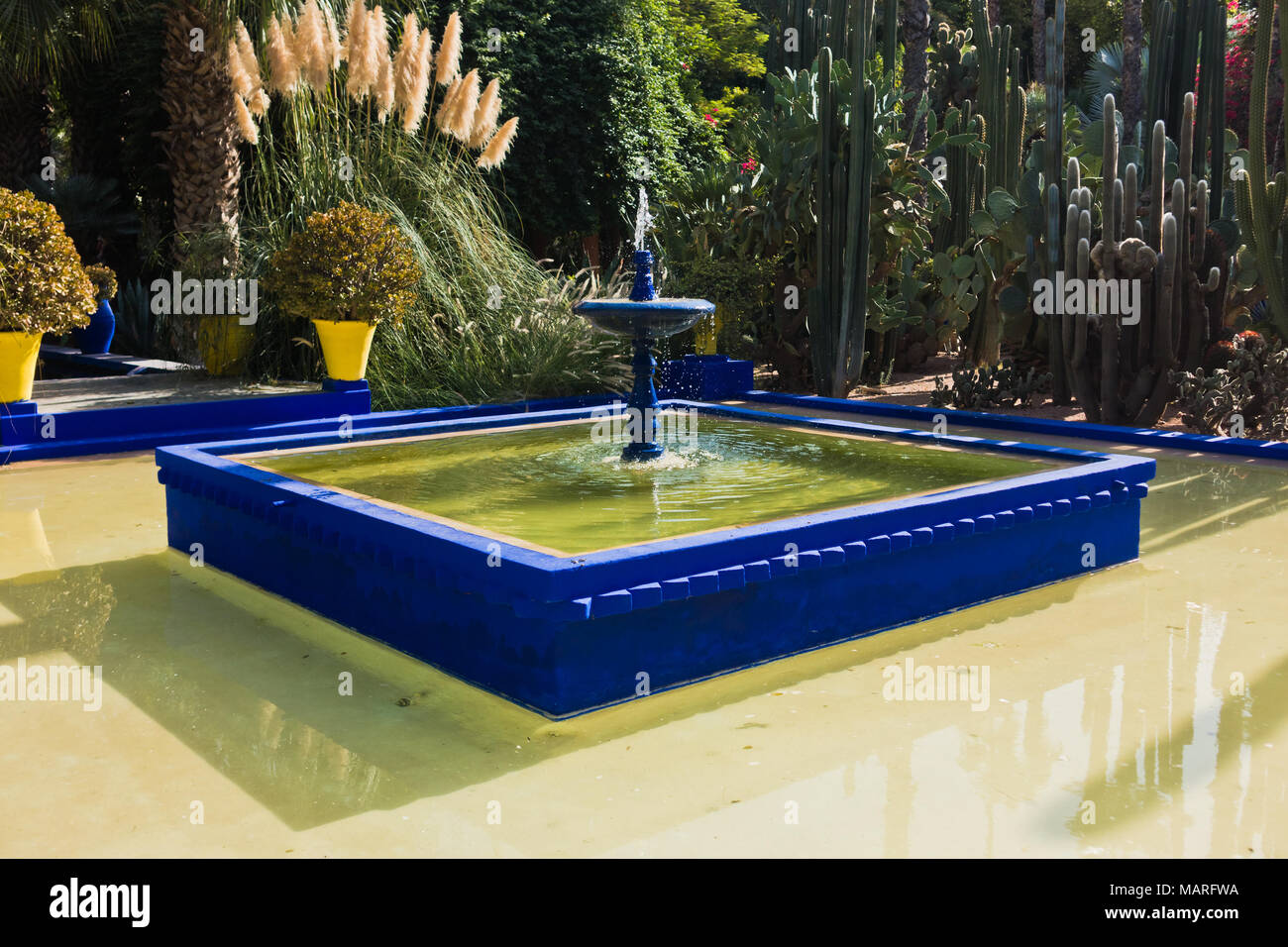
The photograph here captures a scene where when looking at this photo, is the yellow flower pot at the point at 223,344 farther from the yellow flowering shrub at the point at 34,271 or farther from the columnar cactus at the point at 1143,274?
the columnar cactus at the point at 1143,274

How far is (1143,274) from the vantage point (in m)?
9.57

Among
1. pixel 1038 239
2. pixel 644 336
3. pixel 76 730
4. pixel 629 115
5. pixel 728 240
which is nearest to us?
pixel 76 730

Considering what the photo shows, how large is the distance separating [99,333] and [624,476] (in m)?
11.7

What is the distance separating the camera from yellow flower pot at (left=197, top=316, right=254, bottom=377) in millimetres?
11062

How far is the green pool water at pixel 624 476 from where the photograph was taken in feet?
17.0

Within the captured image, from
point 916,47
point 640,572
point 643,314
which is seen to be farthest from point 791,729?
point 916,47

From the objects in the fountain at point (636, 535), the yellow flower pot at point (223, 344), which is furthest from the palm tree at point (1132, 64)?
the yellow flower pot at point (223, 344)

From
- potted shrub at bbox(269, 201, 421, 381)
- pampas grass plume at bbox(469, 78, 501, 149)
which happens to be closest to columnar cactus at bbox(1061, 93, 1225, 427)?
pampas grass plume at bbox(469, 78, 501, 149)

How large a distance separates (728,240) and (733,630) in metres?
9.10

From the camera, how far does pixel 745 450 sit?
717 centimetres

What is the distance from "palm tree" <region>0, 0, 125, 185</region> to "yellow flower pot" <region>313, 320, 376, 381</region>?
5182mm

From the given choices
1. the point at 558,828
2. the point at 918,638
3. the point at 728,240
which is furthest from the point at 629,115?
the point at 558,828

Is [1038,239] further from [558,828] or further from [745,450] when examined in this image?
[558,828]

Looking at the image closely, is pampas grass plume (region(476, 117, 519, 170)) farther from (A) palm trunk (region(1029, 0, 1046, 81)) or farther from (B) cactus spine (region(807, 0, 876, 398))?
(A) palm trunk (region(1029, 0, 1046, 81))
